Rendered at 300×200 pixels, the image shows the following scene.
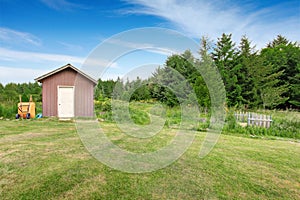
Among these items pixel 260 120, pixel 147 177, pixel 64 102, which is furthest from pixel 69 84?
pixel 260 120

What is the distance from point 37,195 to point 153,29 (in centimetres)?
259

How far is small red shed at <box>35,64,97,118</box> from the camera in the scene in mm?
9375

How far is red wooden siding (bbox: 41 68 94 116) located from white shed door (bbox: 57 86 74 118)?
18 cm

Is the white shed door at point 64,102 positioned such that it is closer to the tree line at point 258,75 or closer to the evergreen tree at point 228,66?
the tree line at point 258,75

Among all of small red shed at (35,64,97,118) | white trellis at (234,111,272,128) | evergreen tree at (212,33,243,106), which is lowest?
white trellis at (234,111,272,128)

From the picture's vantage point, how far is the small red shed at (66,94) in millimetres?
9375

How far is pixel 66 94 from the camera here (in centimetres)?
954

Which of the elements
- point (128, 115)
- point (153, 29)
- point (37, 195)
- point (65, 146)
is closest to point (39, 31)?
point (128, 115)

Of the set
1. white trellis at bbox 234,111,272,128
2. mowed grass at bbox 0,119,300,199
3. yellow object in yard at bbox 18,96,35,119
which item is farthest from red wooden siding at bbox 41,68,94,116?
white trellis at bbox 234,111,272,128

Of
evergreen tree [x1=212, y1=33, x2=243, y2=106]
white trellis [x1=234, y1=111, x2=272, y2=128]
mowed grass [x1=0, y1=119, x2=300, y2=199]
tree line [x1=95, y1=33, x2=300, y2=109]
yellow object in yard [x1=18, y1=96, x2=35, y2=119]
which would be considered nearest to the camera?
mowed grass [x1=0, y1=119, x2=300, y2=199]

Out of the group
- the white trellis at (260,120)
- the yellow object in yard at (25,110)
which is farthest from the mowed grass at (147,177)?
the yellow object in yard at (25,110)

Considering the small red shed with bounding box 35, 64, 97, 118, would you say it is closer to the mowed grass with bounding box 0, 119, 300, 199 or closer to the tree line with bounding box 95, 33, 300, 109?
the mowed grass with bounding box 0, 119, 300, 199

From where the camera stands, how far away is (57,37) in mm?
9219

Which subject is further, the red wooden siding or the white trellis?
the red wooden siding
